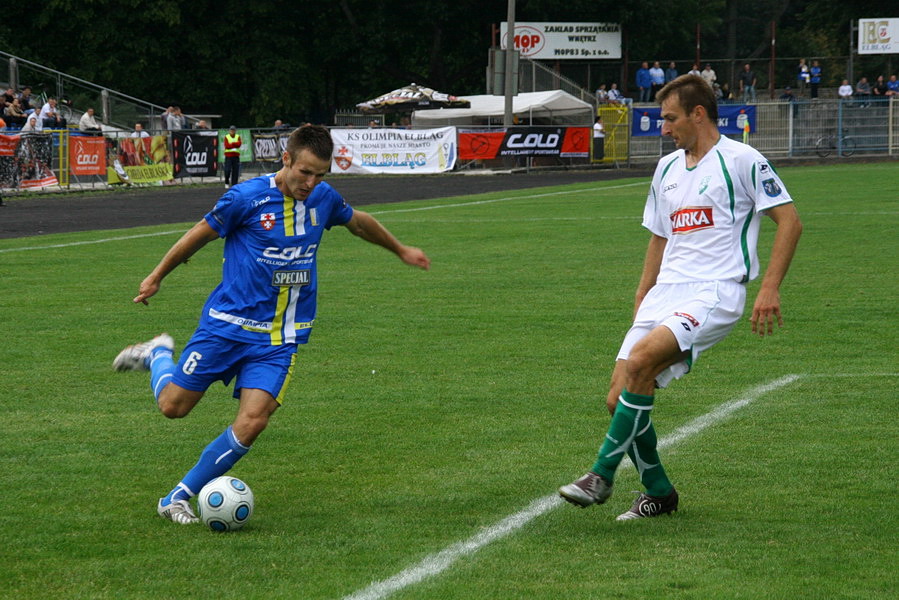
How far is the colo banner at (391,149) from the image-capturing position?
3772 centimetres

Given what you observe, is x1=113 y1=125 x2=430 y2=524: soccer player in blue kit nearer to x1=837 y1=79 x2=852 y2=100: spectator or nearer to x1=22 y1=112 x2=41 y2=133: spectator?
x1=22 y1=112 x2=41 y2=133: spectator

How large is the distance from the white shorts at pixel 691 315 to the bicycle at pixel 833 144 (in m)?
42.0

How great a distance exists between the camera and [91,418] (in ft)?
24.6

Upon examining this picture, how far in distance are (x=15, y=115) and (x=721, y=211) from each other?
89.8ft

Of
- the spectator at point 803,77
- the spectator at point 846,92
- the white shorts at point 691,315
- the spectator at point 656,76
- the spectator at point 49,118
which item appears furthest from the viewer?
the spectator at point 803,77

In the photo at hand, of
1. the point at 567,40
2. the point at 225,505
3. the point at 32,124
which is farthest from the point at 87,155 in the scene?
the point at 567,40

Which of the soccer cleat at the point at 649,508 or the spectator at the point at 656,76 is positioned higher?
the spectator at the point at 656,76

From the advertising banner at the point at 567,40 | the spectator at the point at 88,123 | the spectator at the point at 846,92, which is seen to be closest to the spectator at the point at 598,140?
the advertising banner at the point at 567,40

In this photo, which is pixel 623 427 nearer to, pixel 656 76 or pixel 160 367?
pixel 160 367

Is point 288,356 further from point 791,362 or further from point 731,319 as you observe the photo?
point 791,362

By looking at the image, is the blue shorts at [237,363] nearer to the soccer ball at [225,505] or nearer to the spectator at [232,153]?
the soccer ball at [225,505]

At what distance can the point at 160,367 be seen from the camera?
6055 millimetres

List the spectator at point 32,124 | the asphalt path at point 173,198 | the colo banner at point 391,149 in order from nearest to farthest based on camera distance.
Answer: the asphalt path at point 173,198
the spectator at point 32,124
the colo banner at point 391,149

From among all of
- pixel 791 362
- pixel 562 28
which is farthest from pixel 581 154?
pixel 791 362
